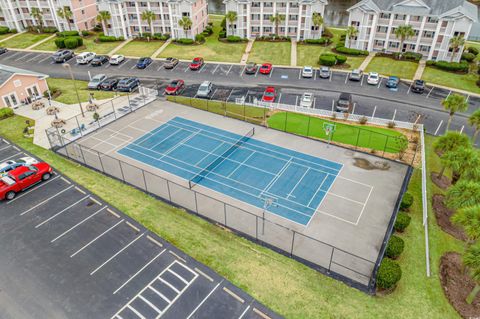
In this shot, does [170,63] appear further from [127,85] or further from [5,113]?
[5,113]

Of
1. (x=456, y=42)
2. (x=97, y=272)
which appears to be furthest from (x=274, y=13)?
(x=97, y=272)

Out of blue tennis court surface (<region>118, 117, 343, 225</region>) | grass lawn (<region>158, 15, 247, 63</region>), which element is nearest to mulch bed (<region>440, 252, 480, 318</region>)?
blue tennis court surface (<region>118, 117, 343, 225</region>)

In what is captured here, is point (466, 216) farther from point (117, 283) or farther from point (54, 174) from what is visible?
point (54, 174)

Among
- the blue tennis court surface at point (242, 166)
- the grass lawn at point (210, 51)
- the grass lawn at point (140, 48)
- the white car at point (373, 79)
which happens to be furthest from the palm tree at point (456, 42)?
the grass lawn at point (140, 48)

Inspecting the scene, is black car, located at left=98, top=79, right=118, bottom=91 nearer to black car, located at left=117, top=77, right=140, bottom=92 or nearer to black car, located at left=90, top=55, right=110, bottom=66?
black car, located at left=117, top=77, right=140, bottom=92

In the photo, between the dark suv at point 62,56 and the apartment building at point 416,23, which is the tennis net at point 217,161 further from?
the dark suv at point 62,56

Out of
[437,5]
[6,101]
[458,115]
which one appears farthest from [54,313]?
[437,5]
